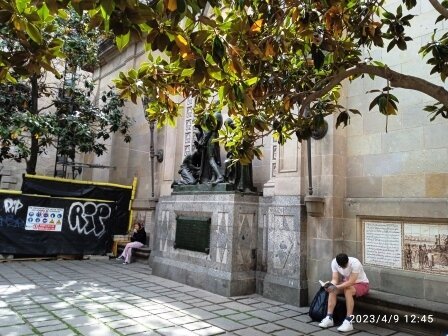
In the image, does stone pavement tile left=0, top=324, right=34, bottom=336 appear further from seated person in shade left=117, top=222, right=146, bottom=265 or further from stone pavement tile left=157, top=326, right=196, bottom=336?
seated person in shade left=117, top=222, right=146, bottom=265

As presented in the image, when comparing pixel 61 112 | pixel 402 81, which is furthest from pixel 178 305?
pixel 61 112

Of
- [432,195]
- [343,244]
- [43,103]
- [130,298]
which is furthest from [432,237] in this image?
[43,103]

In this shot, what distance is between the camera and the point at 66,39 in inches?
448

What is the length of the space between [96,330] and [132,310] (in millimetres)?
996

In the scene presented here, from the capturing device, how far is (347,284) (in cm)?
538

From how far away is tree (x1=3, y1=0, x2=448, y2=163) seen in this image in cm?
278

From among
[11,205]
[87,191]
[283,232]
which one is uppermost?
[87,191]

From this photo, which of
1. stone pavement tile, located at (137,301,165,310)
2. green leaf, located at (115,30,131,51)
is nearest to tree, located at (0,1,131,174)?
stone pavement tile, located at (137,301,165,310)

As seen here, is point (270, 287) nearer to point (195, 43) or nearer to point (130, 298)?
point (130, 298)

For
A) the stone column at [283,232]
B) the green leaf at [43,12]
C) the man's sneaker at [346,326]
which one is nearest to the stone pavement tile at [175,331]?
the man's sneaker at [346,326]

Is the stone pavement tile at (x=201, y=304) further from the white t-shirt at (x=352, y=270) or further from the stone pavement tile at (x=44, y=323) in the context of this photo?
the white t-shirt at (x=352, y=270)

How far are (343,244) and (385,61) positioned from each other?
10.5 ft

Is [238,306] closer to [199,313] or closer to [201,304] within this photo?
[201,304]

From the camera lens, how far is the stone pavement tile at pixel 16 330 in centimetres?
456
